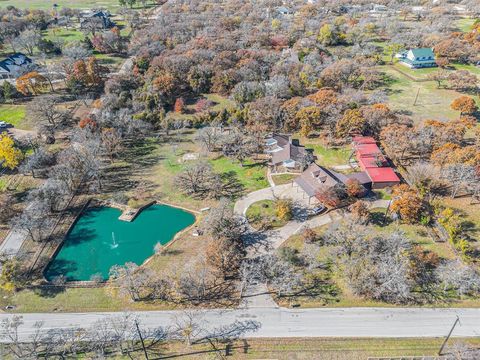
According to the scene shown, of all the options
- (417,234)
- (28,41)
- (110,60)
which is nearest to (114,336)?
(417,234)

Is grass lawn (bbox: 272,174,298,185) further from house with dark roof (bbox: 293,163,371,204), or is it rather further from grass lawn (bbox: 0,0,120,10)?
grass lawn (bbox: 0,0,120,10)

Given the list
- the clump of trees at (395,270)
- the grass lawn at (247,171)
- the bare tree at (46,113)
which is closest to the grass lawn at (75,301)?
the clump of trees at (395,270)

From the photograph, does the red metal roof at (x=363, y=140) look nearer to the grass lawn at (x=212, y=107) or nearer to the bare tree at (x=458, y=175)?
the bare tree at (x=458, y=175)

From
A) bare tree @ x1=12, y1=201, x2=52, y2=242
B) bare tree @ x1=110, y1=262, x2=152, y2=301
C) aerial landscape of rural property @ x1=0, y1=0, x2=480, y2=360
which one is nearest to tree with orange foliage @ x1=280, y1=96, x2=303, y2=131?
aerial landscape of rural property @ x1=0, y1=0, x2=480, y2=360

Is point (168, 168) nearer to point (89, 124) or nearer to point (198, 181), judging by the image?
point (198, 181)

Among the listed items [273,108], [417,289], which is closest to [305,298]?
[417,289]

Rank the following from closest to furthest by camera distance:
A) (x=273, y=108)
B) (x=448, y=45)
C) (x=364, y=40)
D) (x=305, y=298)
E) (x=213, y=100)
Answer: (x=305, y=298) < (x=273, y=108) < (x=213, y=100) < (x=448, y=45) < (x=364, y=40)

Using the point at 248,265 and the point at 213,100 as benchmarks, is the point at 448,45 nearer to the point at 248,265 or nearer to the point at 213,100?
the point at 213,100

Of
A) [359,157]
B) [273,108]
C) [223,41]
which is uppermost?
[223,41]

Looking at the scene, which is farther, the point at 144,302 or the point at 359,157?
the point at 359,157
